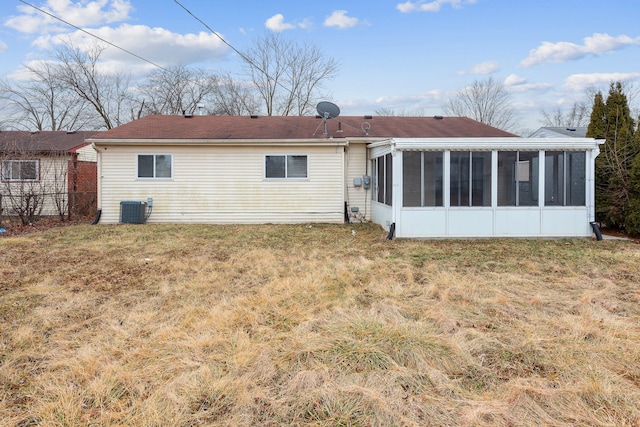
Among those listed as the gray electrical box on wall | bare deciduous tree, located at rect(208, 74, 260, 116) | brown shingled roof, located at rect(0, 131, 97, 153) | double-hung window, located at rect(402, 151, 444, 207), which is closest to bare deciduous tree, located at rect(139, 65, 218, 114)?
bare deciduous tree, located at rect(208, 74, 260, 116)

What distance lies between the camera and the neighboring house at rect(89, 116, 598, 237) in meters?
8.27

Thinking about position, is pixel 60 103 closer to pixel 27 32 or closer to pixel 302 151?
→ pixel 27 32

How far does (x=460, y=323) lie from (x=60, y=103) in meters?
30.7

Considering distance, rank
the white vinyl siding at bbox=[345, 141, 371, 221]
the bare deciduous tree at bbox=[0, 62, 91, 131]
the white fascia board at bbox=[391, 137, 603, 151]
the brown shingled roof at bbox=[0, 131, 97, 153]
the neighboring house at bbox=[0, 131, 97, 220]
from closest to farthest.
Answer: the white fascia board at bbox=[391, 137, 603, 151], the neighboring house at bbox=[0, 131, 97, 220], the white vinyl siding at bbox=[345, 141, 371, 221], the brown shingled roof at bbox=[0, 131, 97, 153], the bare deciduous tree at bbox=[0, 62, 91, 131]

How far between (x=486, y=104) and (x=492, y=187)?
26077 mm

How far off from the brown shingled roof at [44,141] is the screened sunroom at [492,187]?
12713 millimetres

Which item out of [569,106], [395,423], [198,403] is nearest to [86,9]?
[198,403]

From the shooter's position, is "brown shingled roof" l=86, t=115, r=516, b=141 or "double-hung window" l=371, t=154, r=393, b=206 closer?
"double-hung window" l=371, t=154, r=393, b=206

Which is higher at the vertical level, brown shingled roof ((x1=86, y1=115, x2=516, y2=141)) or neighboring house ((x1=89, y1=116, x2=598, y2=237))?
brown shingled roof ((x1=86, y1=115, x2=516, y2=141))

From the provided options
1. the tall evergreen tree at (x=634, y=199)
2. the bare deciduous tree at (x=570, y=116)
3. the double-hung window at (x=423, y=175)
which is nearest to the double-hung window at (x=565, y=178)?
the tall evergreen tree at (x=634, y=199)

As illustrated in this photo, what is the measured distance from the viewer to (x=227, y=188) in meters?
11.2

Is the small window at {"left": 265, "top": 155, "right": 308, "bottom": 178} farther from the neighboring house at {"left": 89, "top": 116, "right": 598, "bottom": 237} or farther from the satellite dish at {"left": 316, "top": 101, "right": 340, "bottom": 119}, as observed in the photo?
the satellite dish at {"left": 316, "top": 101, "right": 340, "bottom": 119}

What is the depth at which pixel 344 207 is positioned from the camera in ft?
37.7

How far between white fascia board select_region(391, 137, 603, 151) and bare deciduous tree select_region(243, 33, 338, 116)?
17.3 metres
